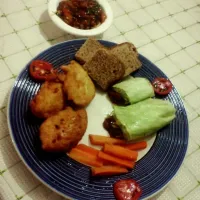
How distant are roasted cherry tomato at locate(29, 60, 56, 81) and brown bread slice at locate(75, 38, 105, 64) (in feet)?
0.60

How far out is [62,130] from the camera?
1354 mm

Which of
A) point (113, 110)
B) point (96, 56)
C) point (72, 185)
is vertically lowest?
point (72, 185)

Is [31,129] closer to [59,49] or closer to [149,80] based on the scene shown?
[59,49]

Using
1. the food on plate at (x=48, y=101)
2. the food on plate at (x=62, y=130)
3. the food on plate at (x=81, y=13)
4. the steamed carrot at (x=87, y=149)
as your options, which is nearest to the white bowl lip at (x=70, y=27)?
the food on plate at (x=81, y=13)

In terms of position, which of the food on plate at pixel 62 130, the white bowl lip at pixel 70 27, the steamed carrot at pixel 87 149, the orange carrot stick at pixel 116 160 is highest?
the white bowl lip at pixel 70 27

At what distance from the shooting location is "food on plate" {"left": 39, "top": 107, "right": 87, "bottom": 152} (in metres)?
1.32

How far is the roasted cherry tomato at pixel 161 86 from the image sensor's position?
173cm

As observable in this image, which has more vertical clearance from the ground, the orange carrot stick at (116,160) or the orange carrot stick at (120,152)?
the orange carrot stick at (120,152)

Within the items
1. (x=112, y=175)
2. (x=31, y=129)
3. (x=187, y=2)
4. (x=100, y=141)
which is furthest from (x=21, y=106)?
(x=187, y=2)

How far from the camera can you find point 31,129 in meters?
1.41

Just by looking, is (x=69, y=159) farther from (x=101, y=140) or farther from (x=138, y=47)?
(x=138, y=47)

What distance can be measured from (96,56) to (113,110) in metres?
0.32

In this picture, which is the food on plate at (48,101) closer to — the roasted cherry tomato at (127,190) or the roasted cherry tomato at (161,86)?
the roasted cherry tomato at (127,190)

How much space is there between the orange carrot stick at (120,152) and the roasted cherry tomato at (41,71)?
0.47 metres
